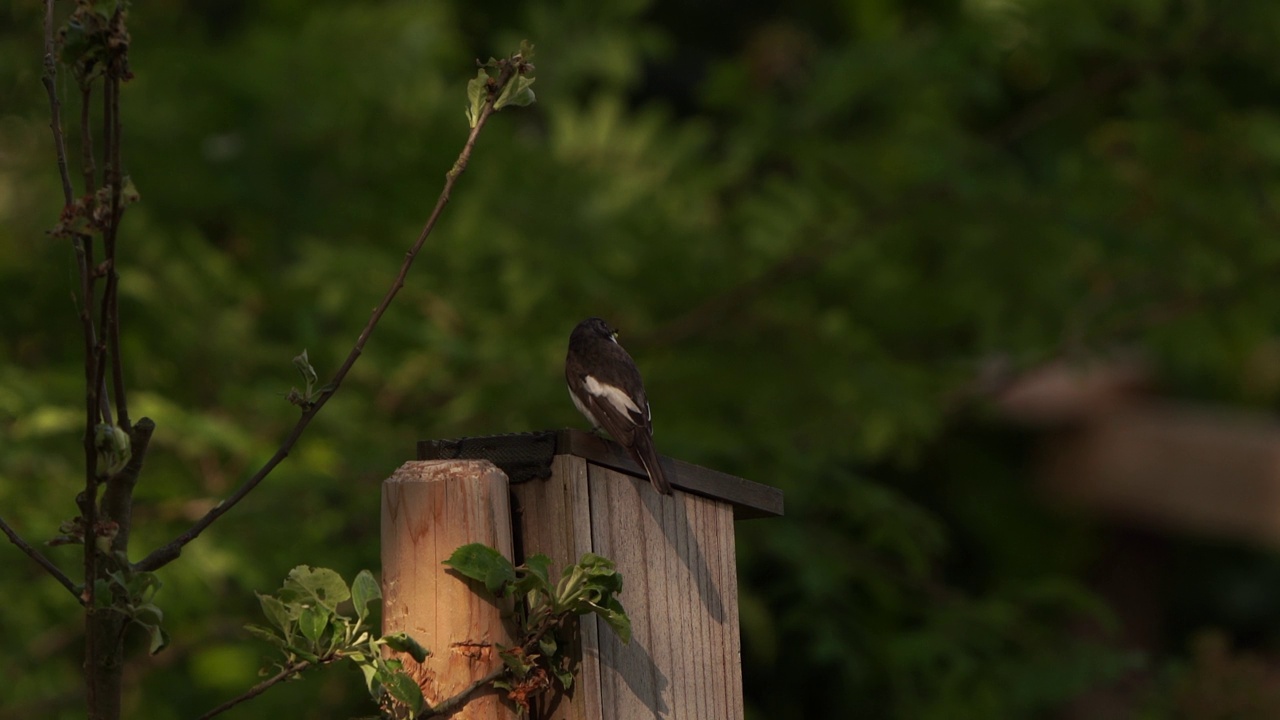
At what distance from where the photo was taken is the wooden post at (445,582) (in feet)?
6.66

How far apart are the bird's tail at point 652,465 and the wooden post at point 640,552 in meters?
0.02

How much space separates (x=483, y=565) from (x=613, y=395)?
695mm

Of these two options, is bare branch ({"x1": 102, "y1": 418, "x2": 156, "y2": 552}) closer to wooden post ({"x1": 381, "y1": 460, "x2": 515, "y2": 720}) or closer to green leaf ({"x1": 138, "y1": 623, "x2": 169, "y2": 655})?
green leaf ({"x1": 138, "y1": 623, "x2": 169, "y2": 655})

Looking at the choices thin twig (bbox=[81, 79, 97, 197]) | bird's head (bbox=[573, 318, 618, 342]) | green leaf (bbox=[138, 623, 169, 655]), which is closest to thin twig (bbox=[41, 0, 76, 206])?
thin twig (bbox=[81, 79, 97, 197])

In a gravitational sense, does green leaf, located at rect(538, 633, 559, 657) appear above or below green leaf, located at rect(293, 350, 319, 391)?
below

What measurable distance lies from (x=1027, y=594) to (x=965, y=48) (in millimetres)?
2307

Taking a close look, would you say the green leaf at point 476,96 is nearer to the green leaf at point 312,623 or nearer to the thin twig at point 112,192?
the thin twig at point 112,192

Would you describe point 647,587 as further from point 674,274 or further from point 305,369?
point 674,274

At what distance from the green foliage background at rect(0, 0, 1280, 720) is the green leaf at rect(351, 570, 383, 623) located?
2.76 meters

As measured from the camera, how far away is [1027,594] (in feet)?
18.6

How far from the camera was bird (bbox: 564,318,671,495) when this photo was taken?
2.26 meters

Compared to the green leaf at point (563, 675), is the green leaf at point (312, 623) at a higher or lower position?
higher

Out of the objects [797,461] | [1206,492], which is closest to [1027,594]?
[797,461]

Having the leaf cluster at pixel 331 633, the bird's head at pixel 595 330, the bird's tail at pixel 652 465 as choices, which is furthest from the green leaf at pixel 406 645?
the bird's head at pixel 595 330
